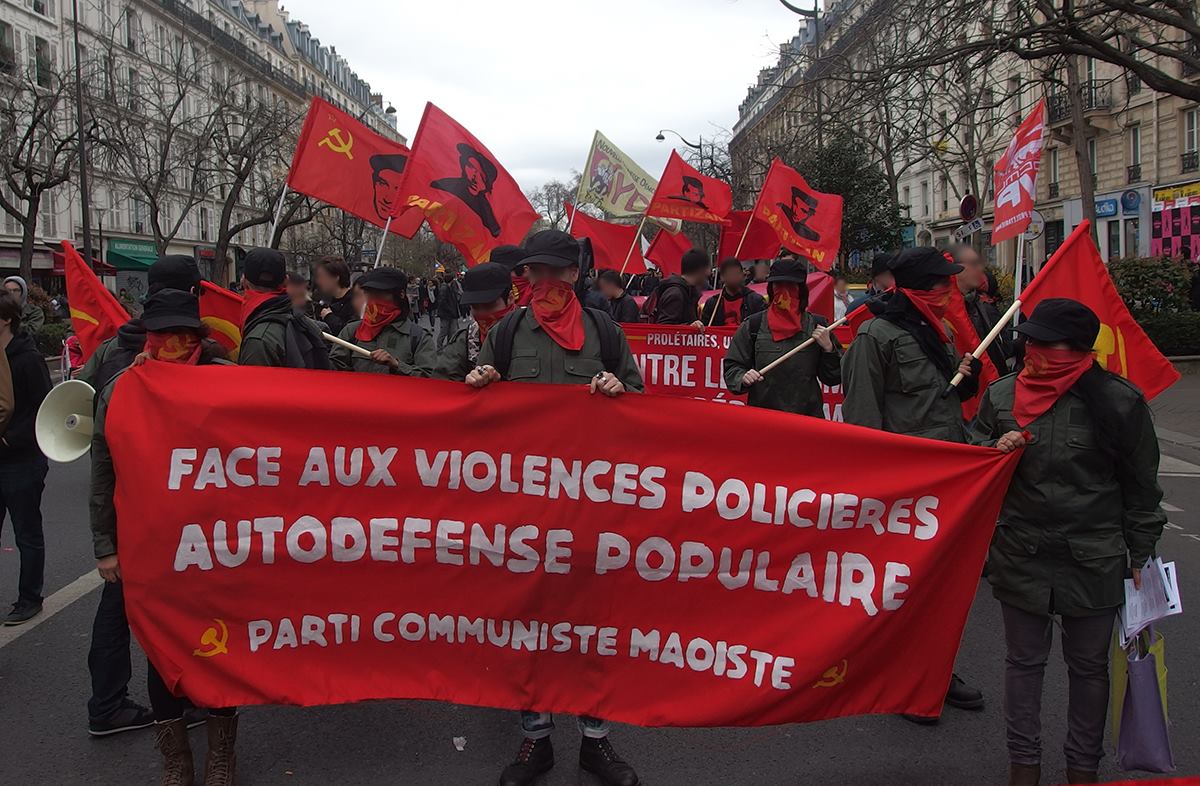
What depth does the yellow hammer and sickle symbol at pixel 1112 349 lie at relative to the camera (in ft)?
12.7

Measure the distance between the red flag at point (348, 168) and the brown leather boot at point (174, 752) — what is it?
3.93m

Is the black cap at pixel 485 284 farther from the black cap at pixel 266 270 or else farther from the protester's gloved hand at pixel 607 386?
the protester's gloved hand at pixel 607 386

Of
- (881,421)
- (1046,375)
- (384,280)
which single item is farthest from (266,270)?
(1046,375)

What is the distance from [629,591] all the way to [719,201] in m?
8.01

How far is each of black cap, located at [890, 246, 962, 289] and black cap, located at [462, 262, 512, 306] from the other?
6.14 ft

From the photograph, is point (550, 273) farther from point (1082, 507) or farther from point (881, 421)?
point (1082, 507)

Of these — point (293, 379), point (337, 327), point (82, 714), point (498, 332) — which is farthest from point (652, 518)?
point (337, 327)

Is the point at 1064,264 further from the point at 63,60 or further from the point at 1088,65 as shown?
the point at 63,60

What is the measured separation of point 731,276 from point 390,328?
3.54 m

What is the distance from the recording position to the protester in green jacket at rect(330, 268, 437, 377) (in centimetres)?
564

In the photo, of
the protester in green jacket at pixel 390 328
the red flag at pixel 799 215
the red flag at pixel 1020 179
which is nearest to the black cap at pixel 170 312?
the protester in green jacket at pixel 390 328

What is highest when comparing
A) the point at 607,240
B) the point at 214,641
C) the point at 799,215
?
the point at 607,240

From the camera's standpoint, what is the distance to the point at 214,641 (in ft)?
11.3

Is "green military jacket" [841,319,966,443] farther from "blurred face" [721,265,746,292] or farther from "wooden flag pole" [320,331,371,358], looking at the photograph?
"blurred face" [721,265,746,292]
